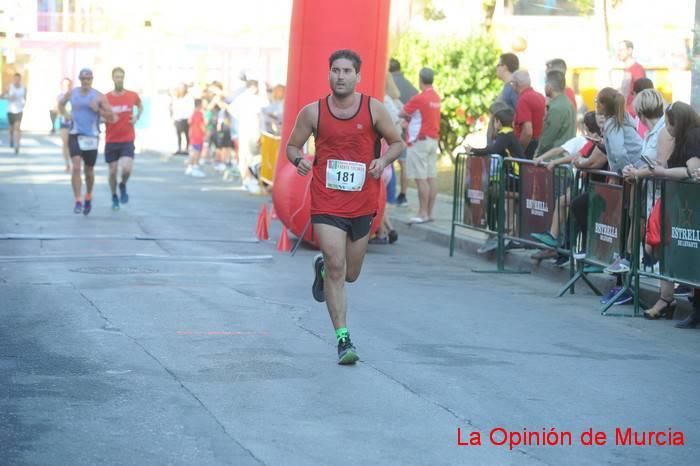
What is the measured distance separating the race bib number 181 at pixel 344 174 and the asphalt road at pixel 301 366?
1075mm

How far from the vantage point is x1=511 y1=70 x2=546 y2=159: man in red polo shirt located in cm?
1553

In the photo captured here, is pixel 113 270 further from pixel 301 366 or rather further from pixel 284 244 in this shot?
pixel 301 366

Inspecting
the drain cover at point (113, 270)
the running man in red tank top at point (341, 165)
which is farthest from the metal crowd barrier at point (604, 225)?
the drain cover at point (113, 270)

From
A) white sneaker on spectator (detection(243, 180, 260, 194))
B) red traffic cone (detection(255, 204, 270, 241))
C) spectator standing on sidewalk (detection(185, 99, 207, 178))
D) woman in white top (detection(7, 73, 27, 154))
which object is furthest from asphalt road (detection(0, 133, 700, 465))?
woman in white top (detection(7, 73, 27, 154))

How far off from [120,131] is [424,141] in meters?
4.40

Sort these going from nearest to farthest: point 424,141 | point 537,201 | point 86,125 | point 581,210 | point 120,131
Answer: point 581,210
point 537,201
point 424,141
point 86,125
point 120,131

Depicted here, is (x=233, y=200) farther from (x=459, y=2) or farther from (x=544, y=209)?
(x=459, y=2)

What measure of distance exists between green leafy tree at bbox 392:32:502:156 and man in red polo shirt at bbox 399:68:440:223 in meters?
8.45

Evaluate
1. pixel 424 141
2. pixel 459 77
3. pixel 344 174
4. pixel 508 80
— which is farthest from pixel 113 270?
pixel 459 77

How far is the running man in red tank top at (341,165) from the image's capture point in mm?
8594

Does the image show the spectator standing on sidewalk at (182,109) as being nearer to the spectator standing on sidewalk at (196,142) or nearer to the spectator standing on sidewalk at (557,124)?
the spectator standing on sidewalk at (196,142)

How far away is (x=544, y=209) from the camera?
13.4 meters

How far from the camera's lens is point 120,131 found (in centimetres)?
2002

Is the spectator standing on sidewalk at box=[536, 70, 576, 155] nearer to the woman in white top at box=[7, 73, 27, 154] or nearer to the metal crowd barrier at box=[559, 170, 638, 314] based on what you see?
the metal crowd barrier at box=[559, 170, 638, 314]
